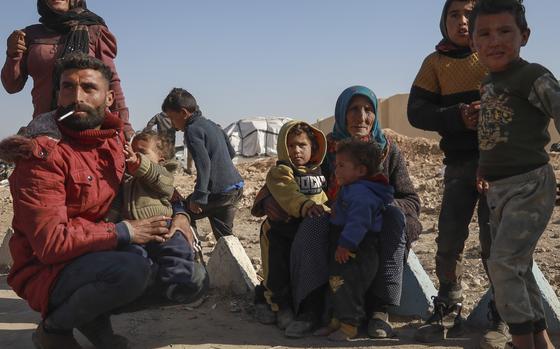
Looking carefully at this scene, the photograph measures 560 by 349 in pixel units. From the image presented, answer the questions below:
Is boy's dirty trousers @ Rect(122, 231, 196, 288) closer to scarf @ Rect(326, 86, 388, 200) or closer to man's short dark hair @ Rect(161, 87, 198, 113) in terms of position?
scarf @ Rect(326, 86, 388, 200)

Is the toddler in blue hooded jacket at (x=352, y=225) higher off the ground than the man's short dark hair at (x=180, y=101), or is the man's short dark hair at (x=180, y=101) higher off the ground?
the man's short dark hair at (x=180, y=101)

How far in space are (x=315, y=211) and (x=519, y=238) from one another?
112 centimetres

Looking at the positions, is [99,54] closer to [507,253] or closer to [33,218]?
[33,218]

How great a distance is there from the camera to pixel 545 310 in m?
3.48

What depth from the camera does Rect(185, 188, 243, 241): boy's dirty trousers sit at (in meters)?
5.46

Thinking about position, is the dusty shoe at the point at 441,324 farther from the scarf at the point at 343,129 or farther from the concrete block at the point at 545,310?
the scarf at the point at 343,129

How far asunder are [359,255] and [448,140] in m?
0.78

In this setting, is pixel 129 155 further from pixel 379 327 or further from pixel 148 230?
pixel 379 327

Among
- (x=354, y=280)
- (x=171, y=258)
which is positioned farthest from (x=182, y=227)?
(x=354, y=280)

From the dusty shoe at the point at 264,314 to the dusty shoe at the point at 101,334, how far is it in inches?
34.0

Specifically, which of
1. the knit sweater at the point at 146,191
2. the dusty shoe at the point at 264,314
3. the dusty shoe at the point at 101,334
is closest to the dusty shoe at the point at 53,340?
the dusty shoe at the point at 101,334

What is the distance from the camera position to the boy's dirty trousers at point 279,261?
3762mm

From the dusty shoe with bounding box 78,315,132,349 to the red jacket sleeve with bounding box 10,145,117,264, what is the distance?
42 centimetres

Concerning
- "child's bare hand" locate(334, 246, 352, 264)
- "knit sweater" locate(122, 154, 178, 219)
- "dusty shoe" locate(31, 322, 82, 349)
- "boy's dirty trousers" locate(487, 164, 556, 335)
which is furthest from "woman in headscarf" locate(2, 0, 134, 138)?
"boy's dirty trousers" locate(487, 164, 556, 335)
